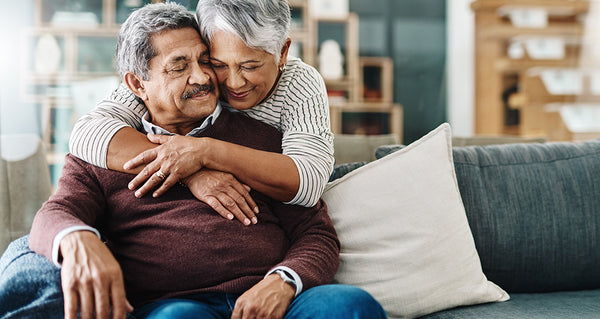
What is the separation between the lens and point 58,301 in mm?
1079

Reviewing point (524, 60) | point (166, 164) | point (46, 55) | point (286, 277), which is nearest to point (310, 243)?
point (286, 277)

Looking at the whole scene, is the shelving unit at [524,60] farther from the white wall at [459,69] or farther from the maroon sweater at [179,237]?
the maroon sweater at [179,237]

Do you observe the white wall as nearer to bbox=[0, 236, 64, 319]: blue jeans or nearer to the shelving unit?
the shelving unit

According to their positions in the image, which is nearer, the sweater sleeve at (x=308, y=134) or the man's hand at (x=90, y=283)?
the man's hand at (x=90, y=283)

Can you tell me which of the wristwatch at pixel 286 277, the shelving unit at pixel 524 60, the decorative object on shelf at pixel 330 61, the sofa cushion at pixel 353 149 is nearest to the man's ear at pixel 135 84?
the wristwatch at pixel 286 277

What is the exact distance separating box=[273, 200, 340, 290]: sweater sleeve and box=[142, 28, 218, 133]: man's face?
1.07 ft

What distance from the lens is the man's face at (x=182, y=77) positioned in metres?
1.30

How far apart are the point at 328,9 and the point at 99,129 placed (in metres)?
4.11

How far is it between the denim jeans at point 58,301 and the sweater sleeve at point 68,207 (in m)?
0.04

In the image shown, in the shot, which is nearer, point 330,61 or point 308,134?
point 308,134

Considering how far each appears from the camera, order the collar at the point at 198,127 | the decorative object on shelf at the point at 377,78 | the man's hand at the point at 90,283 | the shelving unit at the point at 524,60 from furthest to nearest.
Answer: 1. the decorative object on shelf at the point at 377,78
2. the shelving unit at the point at 524,60
3. the collar at the point at 198,127
4. the man's hand at the point at 90,283

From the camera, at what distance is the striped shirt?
4.12ft

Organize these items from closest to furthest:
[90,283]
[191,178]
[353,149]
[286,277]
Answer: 1. [90,283]
2. [286,277]
3. [191,178]
4. [353,149]

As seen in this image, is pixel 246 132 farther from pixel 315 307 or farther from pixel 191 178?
pixel 315 307
